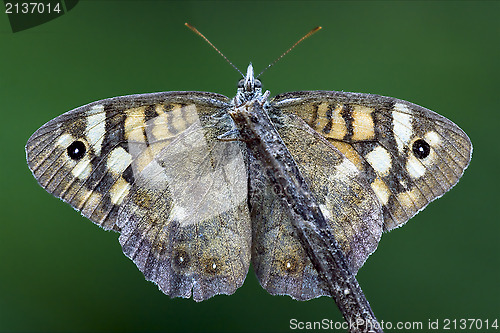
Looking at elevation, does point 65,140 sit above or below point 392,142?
above

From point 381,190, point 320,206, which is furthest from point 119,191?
point 381,190

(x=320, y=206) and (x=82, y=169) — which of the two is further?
(x=82, y=169)

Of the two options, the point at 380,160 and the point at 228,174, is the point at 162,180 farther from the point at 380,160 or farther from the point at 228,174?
the point at 380,160

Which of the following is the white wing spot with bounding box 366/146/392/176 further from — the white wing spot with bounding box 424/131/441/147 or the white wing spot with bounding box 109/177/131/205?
the white wing spot with bounding box 109/177/131/205

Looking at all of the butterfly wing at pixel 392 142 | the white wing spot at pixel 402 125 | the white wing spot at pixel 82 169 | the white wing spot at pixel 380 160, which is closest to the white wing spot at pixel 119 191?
the white wing spot at pixel 82 169

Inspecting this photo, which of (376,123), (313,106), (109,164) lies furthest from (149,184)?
(376,123)

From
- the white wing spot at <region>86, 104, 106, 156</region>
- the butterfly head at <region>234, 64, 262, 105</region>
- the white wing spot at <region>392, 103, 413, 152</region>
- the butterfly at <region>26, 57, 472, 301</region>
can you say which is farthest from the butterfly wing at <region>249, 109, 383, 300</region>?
the white wing spot at <region>86, 104, 106, 156</region>

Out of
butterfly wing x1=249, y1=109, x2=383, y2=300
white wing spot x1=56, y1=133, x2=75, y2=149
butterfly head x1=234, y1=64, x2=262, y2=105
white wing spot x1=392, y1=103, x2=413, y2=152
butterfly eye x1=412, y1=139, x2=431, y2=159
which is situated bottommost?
butterfly wing x1=249, y1=109, x2=383, y2=300
